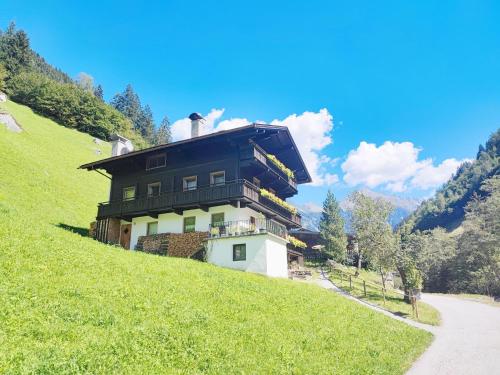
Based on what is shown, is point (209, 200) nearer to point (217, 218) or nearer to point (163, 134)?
point (217, 218)

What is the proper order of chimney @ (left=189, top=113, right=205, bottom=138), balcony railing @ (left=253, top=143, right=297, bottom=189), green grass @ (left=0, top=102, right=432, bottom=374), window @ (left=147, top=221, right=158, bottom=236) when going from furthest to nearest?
chimney @ (left=189, top=113, right=205, bottom=138) → window @ (left=147, top=221, right=158, bottom=236) → balcony railing @ (left=253, top=143, right=297, bottom=189) → green grass @ (left=0, top=102, right=432, bottom=374)

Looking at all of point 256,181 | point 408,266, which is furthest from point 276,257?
point 408,266

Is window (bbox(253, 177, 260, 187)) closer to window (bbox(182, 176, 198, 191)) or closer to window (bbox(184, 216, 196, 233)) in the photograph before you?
window (bbox(182, 176, 198, 191))

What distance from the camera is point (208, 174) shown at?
95.7 ft

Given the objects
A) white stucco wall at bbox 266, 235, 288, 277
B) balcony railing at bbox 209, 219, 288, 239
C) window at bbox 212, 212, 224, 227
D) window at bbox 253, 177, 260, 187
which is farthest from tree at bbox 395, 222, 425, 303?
window at bbox 212, 212, 224, 227

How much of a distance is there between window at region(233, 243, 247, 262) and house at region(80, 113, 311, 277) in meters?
0.07

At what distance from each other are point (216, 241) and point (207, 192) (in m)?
3.64

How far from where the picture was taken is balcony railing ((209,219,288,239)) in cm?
2570

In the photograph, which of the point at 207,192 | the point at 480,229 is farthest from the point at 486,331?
the point at 480,229

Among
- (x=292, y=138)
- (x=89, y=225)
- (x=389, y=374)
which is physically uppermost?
(x=292, y=138)

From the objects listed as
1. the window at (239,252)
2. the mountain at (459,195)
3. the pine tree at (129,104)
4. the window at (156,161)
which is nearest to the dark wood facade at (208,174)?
the window at (156,161)

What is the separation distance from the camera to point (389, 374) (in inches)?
418

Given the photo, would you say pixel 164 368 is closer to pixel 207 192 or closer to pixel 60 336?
pixel 60 336

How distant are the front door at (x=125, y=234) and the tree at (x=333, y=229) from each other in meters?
35.8
